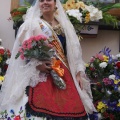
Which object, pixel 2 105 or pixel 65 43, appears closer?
pixel 2 105

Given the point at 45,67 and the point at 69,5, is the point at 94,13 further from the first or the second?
the point at 45,67

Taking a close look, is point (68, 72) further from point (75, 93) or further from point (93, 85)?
point (93, 85)

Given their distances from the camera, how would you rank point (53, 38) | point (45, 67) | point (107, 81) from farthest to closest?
point (107, 81)
point (53, 38)
point (45, 67)

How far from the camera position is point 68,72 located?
313cm

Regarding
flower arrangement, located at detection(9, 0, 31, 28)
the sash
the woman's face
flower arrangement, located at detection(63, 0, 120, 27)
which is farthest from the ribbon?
flower arrangement, located at detection(9, 0, 31, 28)

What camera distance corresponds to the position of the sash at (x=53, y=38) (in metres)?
3.13

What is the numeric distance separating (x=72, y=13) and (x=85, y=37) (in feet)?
1.30

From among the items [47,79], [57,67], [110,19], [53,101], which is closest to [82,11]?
[110,19]

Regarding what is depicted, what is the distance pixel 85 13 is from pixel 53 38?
0.84 metres

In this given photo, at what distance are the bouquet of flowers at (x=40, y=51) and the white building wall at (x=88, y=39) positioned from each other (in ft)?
3.87

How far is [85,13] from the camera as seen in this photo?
12.7ft

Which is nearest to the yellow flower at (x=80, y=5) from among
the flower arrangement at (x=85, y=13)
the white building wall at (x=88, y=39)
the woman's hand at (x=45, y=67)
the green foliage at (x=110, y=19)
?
the flower arrangement at (x=85, y=13)

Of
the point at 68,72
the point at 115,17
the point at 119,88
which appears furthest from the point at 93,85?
the point at 115,17

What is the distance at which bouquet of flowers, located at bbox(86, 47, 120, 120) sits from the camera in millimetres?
3402
